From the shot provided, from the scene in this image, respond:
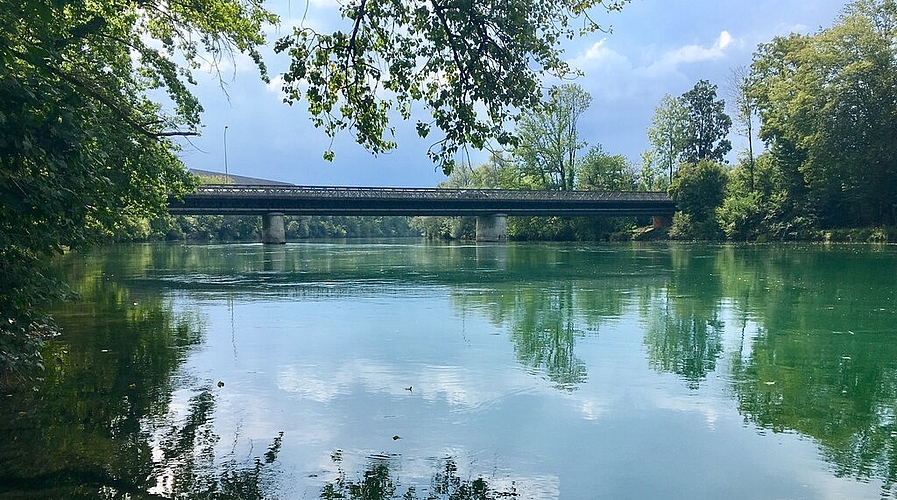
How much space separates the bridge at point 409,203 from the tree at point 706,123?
1911cm

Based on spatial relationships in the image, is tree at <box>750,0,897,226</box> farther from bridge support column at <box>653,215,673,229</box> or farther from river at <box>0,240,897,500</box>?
river at <box>0,240,897,500</box>

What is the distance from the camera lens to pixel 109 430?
22.5ft

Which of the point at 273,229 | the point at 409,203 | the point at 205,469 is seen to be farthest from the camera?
the point at 273,229

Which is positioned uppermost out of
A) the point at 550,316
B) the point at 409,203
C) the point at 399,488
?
the point at 409,203

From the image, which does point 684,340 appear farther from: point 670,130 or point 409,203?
point 670,130

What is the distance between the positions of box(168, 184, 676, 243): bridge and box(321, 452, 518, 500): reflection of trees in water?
62332 mm

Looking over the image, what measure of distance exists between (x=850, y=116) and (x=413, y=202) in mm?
40013

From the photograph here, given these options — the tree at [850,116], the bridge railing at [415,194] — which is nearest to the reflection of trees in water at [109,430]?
the tree at [850,116]

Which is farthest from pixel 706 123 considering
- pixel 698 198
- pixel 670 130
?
pixel 698 198

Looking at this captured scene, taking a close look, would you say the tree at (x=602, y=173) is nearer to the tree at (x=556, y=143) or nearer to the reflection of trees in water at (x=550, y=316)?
the tree at (x=556, y=143)

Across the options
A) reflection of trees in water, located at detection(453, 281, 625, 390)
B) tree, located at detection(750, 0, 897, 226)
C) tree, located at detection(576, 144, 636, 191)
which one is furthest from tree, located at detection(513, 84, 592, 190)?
reflection of trees in water, located at detection(453, 281, 625, 390)

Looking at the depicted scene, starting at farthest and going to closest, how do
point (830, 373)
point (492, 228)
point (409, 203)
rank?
point (492, 228) → point (409, 203) → point (830, 373)

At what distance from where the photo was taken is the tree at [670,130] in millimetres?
89500

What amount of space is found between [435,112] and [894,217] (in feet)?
188
